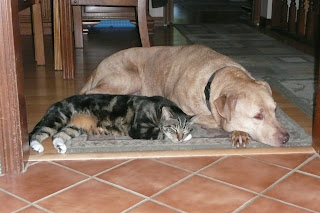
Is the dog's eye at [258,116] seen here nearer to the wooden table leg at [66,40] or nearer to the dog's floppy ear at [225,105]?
the dog's floppy ear at [225,105]

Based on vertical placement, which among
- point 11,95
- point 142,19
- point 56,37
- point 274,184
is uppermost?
point 142,19

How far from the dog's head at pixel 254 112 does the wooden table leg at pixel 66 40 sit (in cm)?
179

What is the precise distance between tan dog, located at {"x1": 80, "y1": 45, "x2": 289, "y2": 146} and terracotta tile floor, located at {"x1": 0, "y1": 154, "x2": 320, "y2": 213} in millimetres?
193

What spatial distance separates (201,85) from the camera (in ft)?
8.64

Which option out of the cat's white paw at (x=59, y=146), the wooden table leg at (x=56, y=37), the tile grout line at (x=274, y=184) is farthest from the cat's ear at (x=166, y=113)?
the wooden table leg at (x=56, y=37)

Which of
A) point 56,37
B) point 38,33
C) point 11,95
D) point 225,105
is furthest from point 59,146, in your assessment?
Answer: point 38,33

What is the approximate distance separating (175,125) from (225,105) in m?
0.27

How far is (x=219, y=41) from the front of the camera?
5895mm

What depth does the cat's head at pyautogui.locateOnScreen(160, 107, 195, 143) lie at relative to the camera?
7.80 ft

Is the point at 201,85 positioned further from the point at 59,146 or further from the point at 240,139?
the point at 59,146

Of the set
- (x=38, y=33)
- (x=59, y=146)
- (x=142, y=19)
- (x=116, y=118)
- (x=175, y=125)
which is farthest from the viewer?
(x=38, y=33)

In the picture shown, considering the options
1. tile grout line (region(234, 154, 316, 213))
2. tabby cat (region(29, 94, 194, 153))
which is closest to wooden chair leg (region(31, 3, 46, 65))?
tabby cat (region(29, 94, 194, 153))

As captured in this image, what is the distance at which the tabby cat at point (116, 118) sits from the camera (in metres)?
2.41

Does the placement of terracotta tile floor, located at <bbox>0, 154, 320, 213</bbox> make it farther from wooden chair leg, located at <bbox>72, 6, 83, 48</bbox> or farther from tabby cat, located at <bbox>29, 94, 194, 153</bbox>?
wooden chair leg, located at <bbox>72, 6, 83, 48</bbox>
